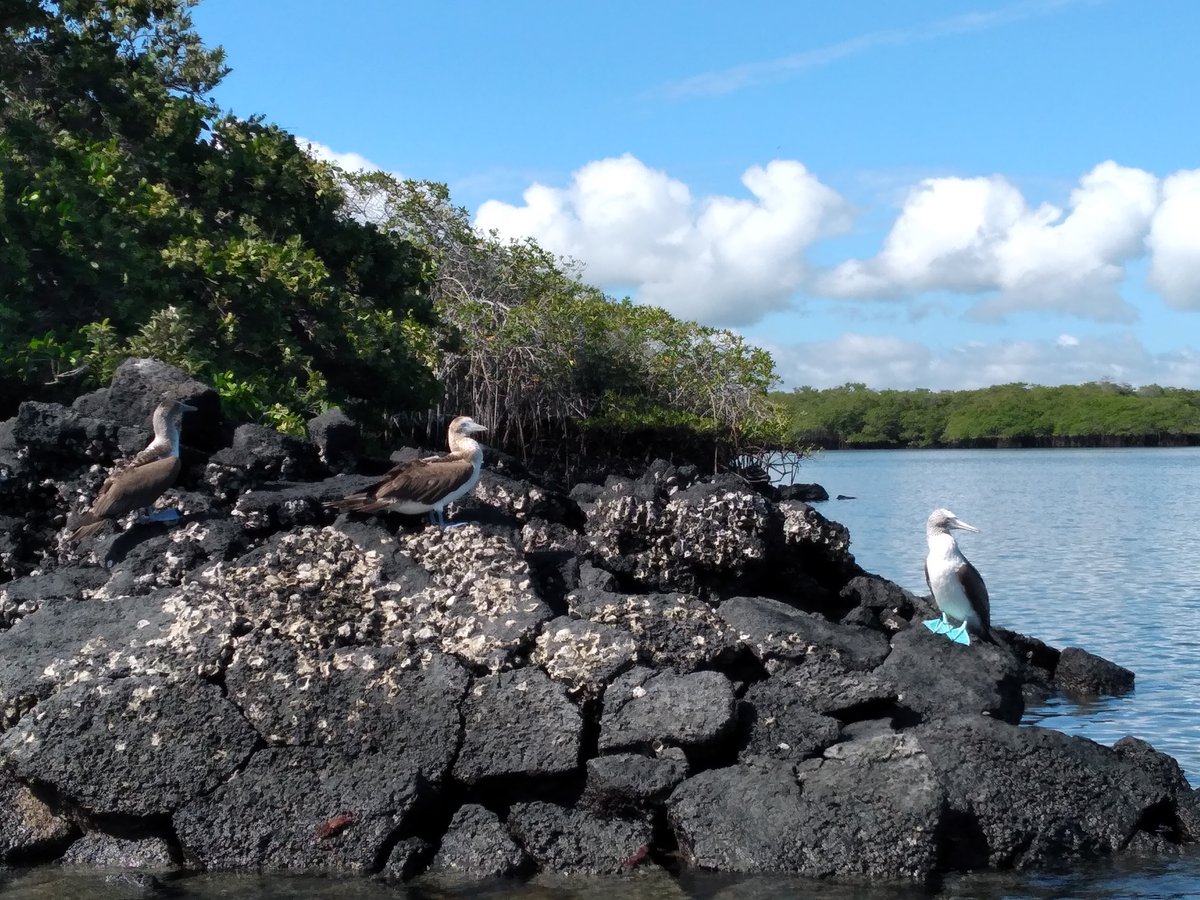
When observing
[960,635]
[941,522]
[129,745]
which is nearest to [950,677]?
[960,635]

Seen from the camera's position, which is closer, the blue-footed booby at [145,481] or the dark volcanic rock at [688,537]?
the blue-footed booby at [145,481]

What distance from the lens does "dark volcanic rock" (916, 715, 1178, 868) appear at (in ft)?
21.7

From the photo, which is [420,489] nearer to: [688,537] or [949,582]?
[688,537]

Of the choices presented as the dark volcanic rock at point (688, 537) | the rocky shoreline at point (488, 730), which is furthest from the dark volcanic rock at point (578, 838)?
the dark volcanic rock at point (688, 537)

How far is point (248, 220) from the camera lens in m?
15.9

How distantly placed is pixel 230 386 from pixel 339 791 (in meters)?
6.49

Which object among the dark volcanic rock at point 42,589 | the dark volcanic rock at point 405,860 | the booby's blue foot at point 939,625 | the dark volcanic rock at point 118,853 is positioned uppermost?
the dark volcanic rock at point 42,589

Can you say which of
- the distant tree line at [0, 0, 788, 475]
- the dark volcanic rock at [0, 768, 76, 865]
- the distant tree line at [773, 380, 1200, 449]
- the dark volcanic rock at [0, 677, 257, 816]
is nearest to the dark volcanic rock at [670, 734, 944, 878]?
the dark volcanic rock at [0, 677, 257, 816]

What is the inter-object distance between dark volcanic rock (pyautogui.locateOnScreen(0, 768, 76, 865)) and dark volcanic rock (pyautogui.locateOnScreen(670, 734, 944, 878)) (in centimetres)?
337

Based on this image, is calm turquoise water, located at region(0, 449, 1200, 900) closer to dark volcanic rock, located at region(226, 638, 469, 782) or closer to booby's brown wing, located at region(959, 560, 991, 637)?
dark volcanic rock, located at region(226, 638, 469, 782)

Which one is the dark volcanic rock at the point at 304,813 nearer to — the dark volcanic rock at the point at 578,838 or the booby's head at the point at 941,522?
the dark volcanic rock at the point at 578,838

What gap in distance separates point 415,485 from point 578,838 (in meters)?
2.63

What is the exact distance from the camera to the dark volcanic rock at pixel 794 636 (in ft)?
25.8

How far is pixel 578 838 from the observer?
672cm
